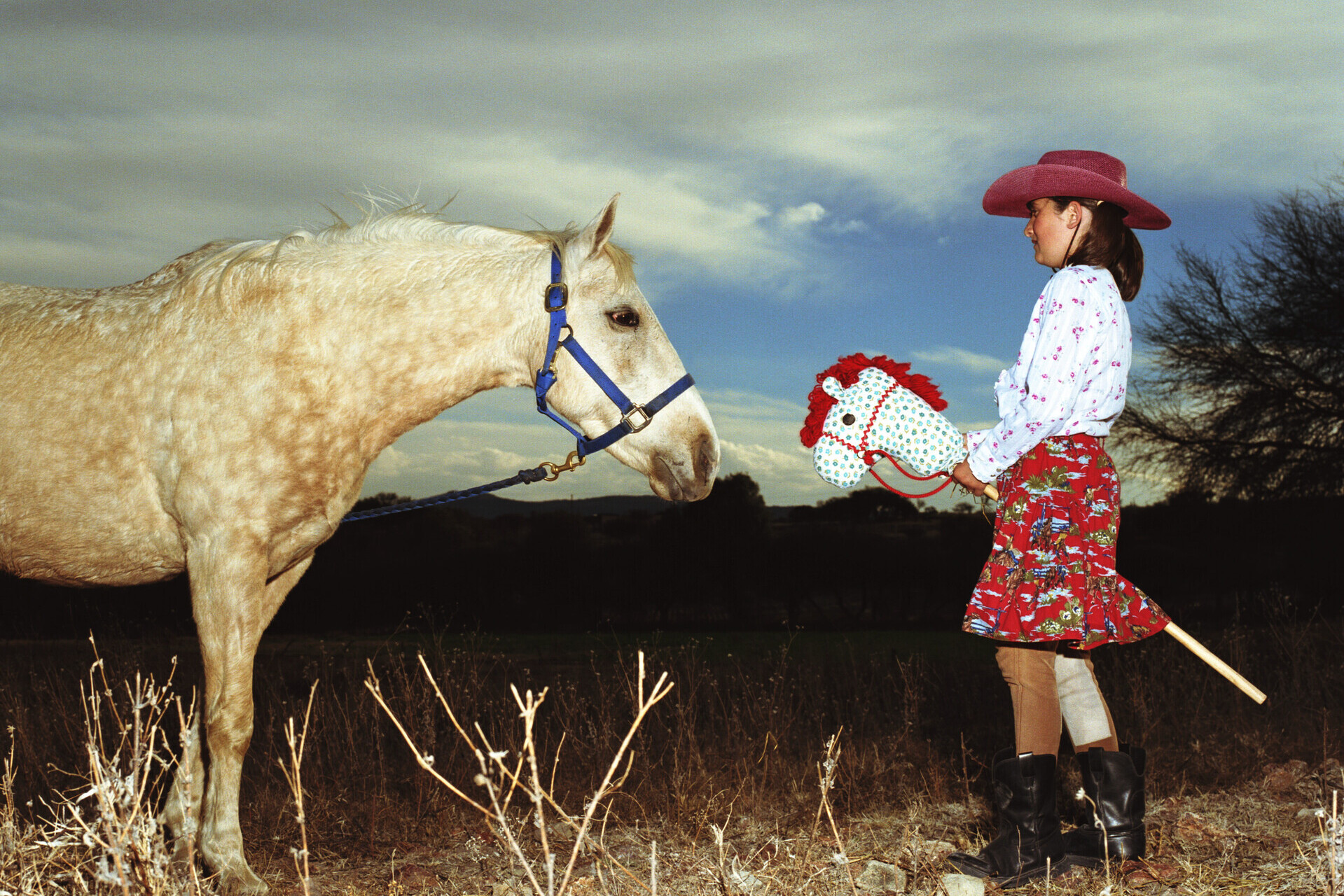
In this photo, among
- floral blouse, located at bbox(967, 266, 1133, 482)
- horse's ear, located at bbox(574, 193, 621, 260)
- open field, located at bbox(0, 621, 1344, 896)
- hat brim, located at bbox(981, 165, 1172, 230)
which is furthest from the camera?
horse's ear, located at bbox(574, 193, 621, 260)

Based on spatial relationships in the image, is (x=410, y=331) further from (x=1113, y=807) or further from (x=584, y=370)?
(x=1113, y=807)

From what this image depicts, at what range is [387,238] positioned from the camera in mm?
3719

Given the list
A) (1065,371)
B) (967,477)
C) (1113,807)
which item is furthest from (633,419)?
(1113,807)

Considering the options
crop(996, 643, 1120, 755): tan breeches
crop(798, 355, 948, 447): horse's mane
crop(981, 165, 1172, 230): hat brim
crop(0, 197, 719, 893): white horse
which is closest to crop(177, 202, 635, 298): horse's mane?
crop(0, 197, 719, 893): white horse

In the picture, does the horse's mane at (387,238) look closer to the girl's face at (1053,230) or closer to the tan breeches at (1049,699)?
the girl's face at (1053,230)

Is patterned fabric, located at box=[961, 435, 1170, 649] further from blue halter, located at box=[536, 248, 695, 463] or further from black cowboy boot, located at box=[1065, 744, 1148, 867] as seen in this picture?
blue halter, located at box=[536, 248, 695, 463]

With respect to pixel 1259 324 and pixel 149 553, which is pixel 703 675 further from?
pixel 1259 324

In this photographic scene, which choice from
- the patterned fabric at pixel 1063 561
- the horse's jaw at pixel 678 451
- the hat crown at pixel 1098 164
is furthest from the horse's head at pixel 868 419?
the hat crown at pixel 1098 164

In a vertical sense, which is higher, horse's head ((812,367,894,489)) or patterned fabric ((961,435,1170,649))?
horse's head ((812,367,894,489))

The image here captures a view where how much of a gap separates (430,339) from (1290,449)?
1649cm

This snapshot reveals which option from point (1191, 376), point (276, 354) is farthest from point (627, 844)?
point (1191, 376)

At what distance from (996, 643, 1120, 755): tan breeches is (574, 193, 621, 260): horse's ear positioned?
2.02 m

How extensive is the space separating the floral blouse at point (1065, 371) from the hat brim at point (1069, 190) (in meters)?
0.25

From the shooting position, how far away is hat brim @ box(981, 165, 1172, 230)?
3006mm
